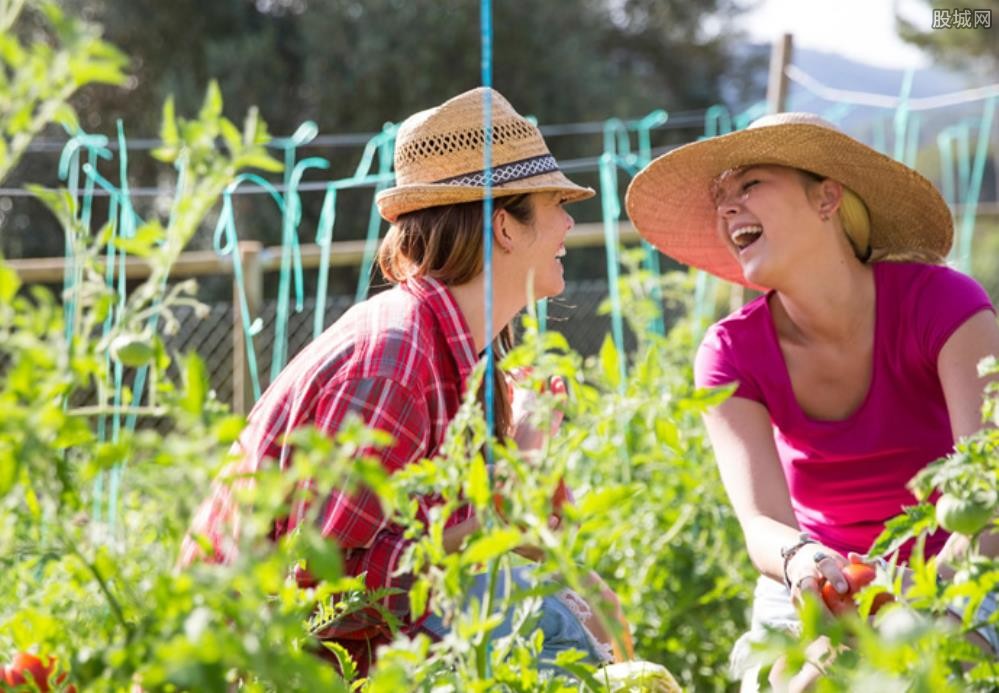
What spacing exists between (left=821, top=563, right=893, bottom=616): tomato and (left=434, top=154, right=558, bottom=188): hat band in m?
0.75

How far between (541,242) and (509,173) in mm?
125

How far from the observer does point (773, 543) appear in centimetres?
172

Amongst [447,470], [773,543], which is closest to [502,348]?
[773,543]

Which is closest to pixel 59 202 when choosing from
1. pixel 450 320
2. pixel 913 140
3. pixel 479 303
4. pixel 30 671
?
pixel 30 671

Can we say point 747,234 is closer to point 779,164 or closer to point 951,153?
point 779,164

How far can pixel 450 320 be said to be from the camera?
1.78m

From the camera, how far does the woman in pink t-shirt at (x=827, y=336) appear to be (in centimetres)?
189

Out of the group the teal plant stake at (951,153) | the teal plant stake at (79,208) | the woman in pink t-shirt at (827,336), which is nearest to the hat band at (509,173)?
the woman in pink t-shirt at (827,336)

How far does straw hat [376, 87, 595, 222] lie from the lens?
1864 mm

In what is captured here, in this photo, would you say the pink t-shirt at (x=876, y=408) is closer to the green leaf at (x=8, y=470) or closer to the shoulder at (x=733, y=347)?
the shoulder at (x=733, y=347)

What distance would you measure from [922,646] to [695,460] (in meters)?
1.85

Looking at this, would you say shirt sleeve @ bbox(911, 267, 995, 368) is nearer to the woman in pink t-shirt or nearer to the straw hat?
the woman in pink t-shirt

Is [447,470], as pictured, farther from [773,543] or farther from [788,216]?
[788,216]

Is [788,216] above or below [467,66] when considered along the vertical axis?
below
